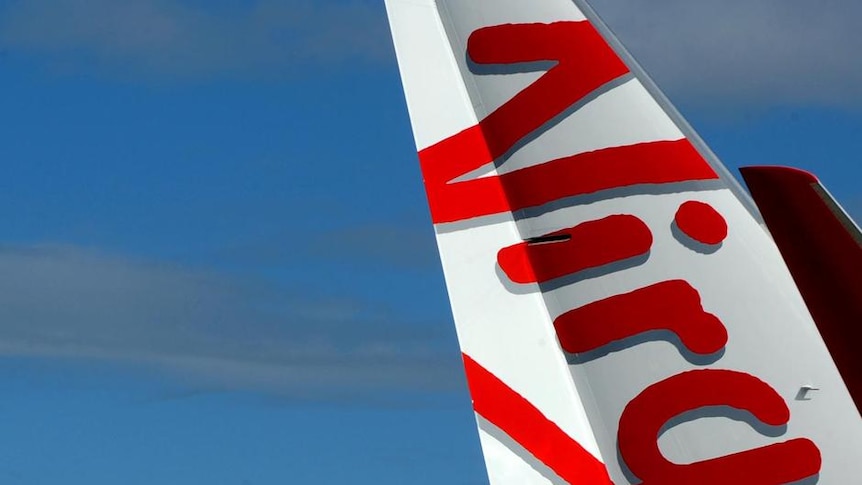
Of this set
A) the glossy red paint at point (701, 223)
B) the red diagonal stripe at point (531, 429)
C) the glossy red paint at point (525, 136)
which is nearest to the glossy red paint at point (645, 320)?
the glossy red paint at point (701, 223)

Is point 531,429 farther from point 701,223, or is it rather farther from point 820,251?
point 820,251

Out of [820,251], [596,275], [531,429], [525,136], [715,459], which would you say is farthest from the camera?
[525,136]

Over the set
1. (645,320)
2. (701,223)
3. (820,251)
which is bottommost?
(820,251)

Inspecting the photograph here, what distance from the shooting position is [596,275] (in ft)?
56.2

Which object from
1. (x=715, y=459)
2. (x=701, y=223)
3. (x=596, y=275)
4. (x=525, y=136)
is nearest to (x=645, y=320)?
(x=596, y=275)

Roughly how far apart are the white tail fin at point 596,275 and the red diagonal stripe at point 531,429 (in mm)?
20

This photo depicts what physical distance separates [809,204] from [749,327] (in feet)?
6.76

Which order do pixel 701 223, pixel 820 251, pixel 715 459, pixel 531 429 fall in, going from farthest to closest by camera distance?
pixel 701 223 < pixel 531 429 < pixel 715 459 < pixel 820 251

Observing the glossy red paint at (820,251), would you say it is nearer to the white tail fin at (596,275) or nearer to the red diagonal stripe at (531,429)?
the white tail fin at (596,275)

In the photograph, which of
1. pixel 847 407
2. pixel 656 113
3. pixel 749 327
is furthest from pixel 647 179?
pixel 847 407

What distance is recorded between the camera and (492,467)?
645 inches

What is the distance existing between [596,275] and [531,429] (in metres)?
1.73

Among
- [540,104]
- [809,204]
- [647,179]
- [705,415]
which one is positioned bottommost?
[705,415]

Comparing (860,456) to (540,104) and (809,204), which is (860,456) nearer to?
(809,204)
